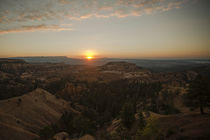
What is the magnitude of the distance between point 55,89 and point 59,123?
4919cm

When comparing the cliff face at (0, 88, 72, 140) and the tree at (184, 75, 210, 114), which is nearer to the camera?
the tree at (184, 75, 210, 114)

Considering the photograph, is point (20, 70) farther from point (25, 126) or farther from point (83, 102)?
point (25, 126)

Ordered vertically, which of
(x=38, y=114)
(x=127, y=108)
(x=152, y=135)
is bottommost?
(x=38, y=114)

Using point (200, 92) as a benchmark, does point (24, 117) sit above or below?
below

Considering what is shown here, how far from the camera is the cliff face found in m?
27.5

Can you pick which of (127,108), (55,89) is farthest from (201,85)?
(55,89)

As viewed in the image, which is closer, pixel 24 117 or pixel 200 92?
pixel 200 92

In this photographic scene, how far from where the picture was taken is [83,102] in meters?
65.8

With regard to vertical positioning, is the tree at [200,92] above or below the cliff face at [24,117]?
above

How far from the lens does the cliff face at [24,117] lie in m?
27.5

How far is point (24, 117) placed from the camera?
3700cm

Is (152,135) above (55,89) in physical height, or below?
above

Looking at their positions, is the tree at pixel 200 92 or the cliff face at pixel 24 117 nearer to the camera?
the tree at pixel 200 92

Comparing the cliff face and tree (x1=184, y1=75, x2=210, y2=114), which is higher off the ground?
tree (x1=184, y1=75, x2=210, y2=114)
